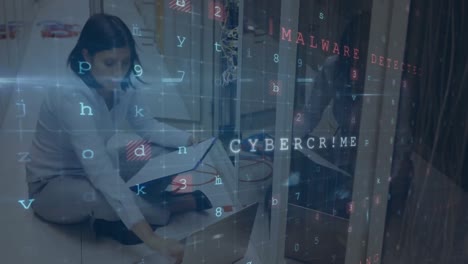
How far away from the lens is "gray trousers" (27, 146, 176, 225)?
43 cm

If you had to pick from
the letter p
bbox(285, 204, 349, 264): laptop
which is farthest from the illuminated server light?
the letter p

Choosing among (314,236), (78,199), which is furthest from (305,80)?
(78,199)

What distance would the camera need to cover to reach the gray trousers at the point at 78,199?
43 centimetres

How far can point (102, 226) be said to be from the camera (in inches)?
18.5

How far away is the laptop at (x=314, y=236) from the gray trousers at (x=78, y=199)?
1.13 ft

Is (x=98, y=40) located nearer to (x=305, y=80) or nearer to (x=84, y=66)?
(x=84, y=66)

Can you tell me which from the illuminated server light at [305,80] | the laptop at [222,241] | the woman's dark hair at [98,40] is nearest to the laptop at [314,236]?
the laptop at [222,241]

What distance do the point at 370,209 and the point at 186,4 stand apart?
750 mm

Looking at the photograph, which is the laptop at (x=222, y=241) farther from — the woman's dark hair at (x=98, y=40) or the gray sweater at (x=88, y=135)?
the woman's dark hair at (x=98, y=40)

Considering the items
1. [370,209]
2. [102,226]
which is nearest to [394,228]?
[370,209]

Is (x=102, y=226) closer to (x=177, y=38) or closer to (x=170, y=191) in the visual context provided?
(x=170, y=191)

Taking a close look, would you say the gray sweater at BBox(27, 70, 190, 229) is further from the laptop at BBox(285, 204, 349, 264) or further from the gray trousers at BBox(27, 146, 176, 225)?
the laptop at BBox(285, 204, 349, 264)

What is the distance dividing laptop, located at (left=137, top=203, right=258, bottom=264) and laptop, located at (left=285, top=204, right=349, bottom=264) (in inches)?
4.7

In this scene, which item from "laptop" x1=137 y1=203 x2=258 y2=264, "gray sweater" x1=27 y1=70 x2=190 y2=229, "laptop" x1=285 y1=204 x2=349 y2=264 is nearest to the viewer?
"gray sweater" x1=27 y1=70 x2=190 y2=229
